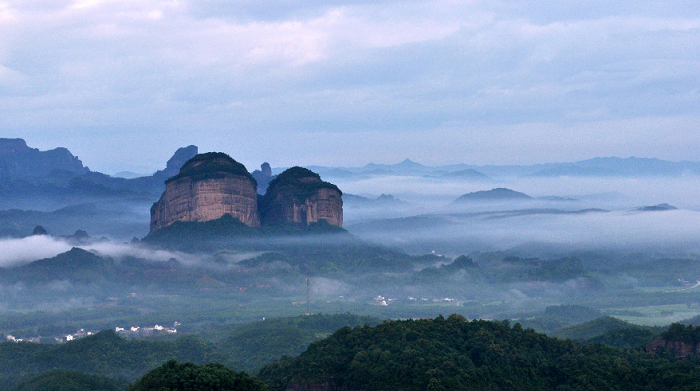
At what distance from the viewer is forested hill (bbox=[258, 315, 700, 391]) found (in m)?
65.8

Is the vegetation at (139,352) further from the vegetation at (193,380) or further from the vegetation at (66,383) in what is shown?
the vegetation at (193,380)

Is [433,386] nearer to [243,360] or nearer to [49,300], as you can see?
[243,360]

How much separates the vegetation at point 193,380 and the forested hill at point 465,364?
11.1 m

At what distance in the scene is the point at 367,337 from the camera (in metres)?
75.1

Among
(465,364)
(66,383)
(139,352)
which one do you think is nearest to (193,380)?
(465,364)

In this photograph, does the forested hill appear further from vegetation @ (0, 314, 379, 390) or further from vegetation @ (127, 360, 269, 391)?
vegetation @ (0, 314, 379, 390)

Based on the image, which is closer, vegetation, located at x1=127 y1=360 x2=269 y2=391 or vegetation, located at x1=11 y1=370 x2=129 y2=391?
vegetation, located at x1=127 y1=360 x2=269 y2=391

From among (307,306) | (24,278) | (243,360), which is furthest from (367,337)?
(24,278)

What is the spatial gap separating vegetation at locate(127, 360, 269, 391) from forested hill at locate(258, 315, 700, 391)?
36.4 feet

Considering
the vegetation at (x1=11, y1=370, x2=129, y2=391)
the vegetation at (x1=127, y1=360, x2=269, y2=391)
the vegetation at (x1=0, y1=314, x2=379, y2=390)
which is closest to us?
the vegetation at (x1=127, y1=360, x2=269, y2=391)

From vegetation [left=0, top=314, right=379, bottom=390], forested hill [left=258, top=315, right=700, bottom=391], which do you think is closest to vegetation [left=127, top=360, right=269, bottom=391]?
forested hill [left=258, top=315, right=700, bottom=391]

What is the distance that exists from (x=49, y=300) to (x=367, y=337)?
133 m

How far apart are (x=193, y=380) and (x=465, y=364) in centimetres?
2435

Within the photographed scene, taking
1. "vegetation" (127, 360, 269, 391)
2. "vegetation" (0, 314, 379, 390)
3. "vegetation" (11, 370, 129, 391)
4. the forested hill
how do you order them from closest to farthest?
"vegetation" (127, 360, 269, 391) < the forested hill < "vegetation" (11, 370, 129, 391) < "vegetation" (0, 314, 379, 390)
